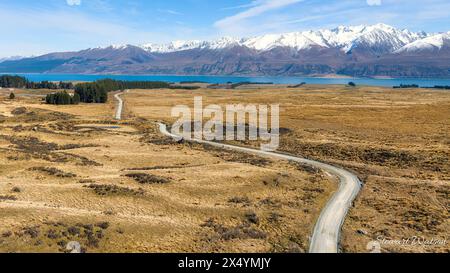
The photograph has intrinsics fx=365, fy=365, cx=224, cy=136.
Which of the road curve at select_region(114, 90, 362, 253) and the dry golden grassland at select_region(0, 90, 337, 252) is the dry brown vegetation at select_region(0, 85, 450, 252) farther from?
the road curve at select_region(114, 90, 362, 253)

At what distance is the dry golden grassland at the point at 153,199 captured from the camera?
33.9m

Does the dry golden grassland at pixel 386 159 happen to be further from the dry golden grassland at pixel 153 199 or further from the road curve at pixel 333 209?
the dry golden grassland at pixel 153 199

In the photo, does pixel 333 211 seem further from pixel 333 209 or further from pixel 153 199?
pixel 153 199

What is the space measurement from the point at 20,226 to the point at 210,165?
35.9 meters

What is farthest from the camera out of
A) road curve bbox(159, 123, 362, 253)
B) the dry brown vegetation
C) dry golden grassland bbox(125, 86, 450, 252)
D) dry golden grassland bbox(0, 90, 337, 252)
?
dry golden grassland bbox(125, 86, 450, 252)

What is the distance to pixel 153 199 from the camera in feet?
148

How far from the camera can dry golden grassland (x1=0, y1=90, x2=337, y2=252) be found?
33.9 meters

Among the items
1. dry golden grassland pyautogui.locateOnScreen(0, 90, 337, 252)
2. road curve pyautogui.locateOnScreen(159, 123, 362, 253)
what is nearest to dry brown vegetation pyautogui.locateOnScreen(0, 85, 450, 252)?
dry golden grassland pyautogui.locateOnScreen(0, 90, 337, 252)

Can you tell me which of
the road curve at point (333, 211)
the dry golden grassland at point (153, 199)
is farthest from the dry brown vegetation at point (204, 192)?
the road curve at point (333, 211)

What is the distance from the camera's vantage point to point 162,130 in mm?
109562

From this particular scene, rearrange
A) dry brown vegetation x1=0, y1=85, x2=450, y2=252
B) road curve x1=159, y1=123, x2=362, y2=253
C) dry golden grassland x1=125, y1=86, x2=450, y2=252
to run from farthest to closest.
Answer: dry golden grassland x1=125, y1=86, x2=450, y2=252
dry brown vegetation x1=0, y1=85, x2=450, y2=252
road curve x1=159, y1=123, x2=362, y2=253

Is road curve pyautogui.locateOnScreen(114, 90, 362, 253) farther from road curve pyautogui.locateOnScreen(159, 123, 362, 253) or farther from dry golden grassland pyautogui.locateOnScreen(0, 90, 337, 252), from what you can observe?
dry golden grassland pyautogui.locateOnScreen(0, 90, 337, 252)

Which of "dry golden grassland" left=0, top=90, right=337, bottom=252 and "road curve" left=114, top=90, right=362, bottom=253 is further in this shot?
"road curve" left=114, top=90, right=362, bottom=253
